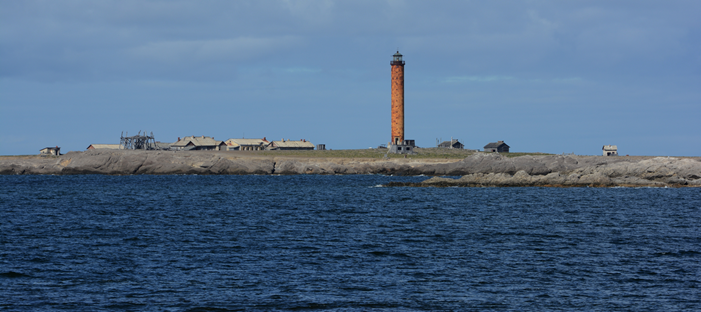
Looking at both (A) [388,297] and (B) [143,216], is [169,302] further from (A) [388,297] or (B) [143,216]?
(B) [143,216]

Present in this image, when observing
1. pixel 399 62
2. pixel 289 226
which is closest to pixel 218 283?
pixel 289 226

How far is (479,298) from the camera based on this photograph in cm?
1777

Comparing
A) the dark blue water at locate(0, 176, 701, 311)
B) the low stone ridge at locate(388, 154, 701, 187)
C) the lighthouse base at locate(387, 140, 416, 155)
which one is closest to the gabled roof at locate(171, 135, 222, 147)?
the lighthouse base at locate(387, 140, 416, 155)

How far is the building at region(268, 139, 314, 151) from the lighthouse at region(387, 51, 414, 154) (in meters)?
29.8

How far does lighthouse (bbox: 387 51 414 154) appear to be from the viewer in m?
112

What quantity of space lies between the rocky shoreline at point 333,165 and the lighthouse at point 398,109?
25.7 feet

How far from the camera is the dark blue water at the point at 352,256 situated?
17.6m

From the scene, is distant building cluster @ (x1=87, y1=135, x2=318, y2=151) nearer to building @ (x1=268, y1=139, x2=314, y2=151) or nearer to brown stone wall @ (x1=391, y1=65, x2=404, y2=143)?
building @ (x1=268, y1=139, x2=314, y2=151)

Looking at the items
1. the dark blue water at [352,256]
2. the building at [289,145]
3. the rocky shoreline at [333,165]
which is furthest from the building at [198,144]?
the dark blue water at [352,256]

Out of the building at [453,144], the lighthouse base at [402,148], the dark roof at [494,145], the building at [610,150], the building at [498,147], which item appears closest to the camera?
the lighthouse base at [402,148]

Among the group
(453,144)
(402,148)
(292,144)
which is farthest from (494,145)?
(292,144)

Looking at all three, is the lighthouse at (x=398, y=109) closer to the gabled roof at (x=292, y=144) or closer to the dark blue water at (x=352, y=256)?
the gabled roof at (x=292, y=144)

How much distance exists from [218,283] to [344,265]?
198 inches

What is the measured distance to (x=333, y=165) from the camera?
10231cm
